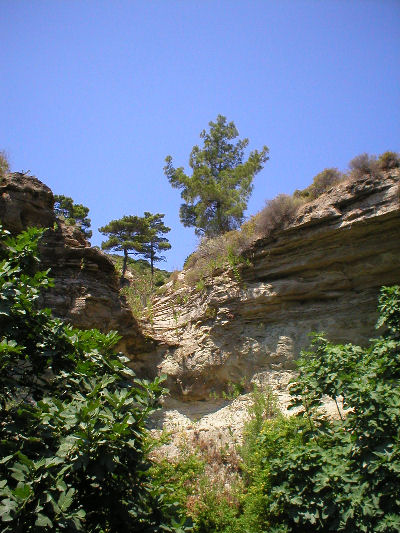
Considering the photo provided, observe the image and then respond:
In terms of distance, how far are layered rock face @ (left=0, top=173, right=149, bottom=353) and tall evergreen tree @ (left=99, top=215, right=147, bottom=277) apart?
11885 mm

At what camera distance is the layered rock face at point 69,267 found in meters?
9.12

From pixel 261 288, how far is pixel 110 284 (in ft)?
12.4

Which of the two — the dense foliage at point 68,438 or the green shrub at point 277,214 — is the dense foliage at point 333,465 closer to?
the dense foliage at point 68,438

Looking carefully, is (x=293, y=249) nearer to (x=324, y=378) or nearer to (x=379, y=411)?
(x=324, y=378)

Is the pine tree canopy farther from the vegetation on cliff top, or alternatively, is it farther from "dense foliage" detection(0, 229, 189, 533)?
"dense foliage" detection(0, 229, 189, 533)

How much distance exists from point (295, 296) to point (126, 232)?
14.8m

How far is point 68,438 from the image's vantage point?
302 centimetres

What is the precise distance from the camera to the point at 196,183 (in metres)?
15.5

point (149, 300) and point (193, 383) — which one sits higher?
point (149, 300)

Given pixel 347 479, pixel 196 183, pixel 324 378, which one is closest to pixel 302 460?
pixel 347 479

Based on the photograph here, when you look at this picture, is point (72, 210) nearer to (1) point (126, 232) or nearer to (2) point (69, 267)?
(1) point (126, 232)

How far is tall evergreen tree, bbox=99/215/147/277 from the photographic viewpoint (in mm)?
22141

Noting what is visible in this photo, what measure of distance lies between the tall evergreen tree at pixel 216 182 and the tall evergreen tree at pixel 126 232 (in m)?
5.46

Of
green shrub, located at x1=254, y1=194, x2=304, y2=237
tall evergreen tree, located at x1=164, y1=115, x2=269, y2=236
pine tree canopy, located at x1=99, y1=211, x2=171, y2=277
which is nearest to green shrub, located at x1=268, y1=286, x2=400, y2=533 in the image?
green shrub, located at x1=254, y1=194, x2=304, y2=237
